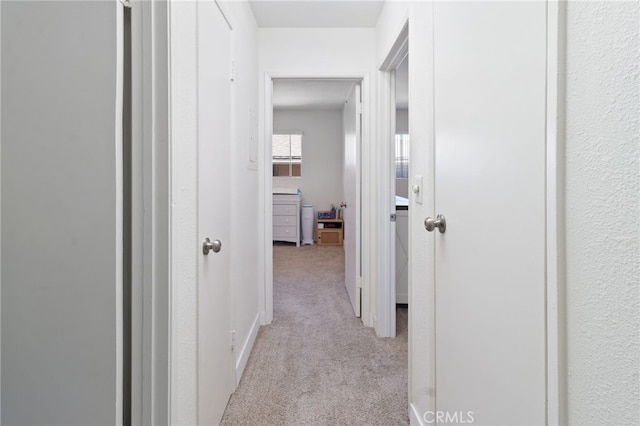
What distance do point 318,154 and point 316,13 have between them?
4379 mm

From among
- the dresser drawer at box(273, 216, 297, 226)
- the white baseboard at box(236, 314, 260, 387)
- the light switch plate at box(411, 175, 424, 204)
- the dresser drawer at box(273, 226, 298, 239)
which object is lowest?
the white baseboard at box(236, 314, 260, 387)

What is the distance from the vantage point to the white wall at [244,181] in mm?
2051

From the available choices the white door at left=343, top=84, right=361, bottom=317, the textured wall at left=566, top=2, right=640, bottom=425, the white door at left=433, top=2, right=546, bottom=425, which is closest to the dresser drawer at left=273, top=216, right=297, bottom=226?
the white door at left=343, top=84, right=361, bottom=317

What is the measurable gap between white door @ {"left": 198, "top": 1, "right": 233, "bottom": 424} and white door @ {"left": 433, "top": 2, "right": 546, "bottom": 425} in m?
0.87

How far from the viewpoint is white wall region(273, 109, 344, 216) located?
7012 millimetres

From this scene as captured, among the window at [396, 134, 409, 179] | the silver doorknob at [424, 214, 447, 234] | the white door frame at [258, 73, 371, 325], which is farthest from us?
the window at [396, 134, 409, 179]

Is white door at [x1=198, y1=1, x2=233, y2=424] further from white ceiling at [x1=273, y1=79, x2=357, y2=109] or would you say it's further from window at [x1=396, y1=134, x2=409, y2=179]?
window at [x1=396, y1=134, x2=409, y2=179]

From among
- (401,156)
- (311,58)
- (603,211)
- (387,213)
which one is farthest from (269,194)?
(401,156)

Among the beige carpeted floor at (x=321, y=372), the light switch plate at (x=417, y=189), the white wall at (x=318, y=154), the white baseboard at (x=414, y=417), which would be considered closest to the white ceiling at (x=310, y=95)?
the white wall at (x=318, y=154)

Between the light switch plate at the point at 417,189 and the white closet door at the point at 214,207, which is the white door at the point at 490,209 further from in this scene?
the white closet door at the point at 214,207

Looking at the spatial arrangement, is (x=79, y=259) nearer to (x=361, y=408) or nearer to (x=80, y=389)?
(x=80, y=389)

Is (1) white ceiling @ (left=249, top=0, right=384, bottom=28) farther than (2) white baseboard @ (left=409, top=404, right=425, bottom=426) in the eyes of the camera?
Yes

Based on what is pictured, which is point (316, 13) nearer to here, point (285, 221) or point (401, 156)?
point (285, 221)

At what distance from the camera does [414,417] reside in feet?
5.52
